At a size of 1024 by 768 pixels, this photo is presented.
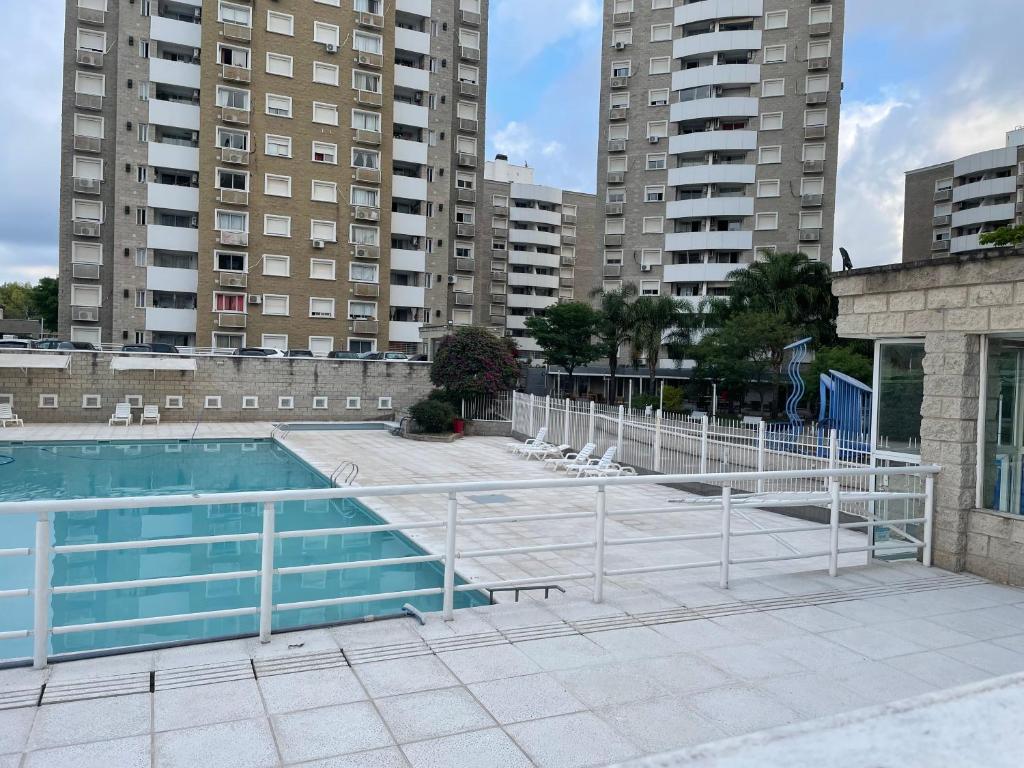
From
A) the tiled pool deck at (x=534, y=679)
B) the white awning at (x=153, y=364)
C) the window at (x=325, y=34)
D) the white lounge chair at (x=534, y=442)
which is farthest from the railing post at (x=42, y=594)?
the window at (x=325, y=34)

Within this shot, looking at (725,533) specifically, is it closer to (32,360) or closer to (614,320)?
(32,360)

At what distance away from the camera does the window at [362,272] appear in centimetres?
4469

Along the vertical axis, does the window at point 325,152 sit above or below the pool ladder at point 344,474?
above

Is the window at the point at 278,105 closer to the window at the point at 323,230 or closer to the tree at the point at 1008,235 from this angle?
the window at the point at 323,230

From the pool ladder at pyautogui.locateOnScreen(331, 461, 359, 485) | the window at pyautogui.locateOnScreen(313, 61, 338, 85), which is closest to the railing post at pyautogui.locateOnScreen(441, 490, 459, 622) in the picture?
the pool ladder at pyautogui.locateOnScreen(331, 461, 359, 485)

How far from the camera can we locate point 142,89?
4131cm

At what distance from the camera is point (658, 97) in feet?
180

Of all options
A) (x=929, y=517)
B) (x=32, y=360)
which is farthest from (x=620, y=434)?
(x=32, y=360)

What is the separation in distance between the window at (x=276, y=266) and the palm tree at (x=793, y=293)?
24.0m

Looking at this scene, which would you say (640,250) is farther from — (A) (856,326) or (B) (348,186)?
(A) (856,326)

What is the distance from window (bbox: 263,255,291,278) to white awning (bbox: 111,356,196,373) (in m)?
13.3

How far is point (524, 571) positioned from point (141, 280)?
128ft

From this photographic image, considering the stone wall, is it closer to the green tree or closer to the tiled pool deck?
the tiled pool deck

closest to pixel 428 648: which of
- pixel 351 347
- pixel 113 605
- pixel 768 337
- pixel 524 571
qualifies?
pixel 524 571
